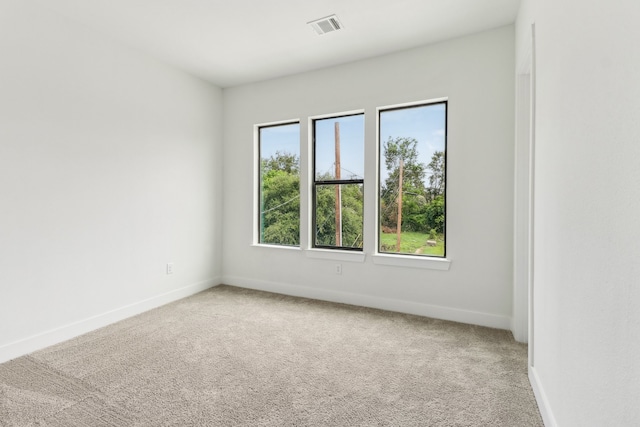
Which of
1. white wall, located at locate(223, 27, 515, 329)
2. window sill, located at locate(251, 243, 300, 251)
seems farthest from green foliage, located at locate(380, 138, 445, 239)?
window sill, located at locate(251, 243, 300, 251)

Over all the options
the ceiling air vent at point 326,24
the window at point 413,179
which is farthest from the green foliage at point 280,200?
the ceiling air vent at point 326,24

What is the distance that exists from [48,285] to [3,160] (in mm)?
1001

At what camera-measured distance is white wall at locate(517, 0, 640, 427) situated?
89cm

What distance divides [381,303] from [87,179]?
302 cm

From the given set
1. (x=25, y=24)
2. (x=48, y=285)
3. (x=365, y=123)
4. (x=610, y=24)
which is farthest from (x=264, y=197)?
(x=610, y=24)

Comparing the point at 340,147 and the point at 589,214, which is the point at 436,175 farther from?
the point at 589,214

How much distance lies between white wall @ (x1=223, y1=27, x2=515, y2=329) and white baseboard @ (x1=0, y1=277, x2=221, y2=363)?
1.15m

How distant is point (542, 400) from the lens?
5.75 feet

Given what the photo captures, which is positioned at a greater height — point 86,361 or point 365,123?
point 365,123

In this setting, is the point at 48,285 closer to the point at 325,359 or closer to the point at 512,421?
the point at 325,359

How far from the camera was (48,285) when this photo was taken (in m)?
2.63

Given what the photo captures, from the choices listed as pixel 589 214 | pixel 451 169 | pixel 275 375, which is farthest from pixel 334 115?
pixel 589 214

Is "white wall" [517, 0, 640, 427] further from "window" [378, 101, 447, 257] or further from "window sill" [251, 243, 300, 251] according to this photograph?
"window sill" [251, 243, 300, 251]

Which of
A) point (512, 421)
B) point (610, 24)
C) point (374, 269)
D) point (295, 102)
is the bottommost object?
point (512, 421)
